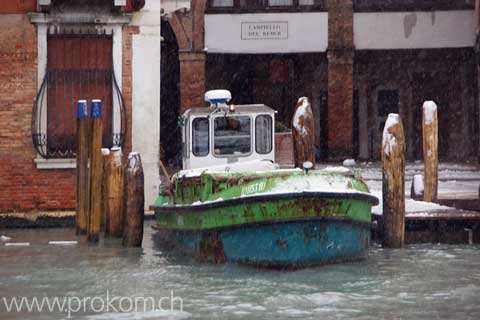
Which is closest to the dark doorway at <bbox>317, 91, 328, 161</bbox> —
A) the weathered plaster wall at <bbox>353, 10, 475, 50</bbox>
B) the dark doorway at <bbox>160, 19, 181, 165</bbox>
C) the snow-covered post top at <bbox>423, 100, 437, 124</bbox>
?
the weathered plaster wall at <bbox>353, 10, 475, 50</bbox>

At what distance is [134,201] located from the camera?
15.1 meters

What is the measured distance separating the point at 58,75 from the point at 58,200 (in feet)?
7.02

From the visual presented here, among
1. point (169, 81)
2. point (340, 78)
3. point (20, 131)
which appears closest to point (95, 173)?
point (20, 131)

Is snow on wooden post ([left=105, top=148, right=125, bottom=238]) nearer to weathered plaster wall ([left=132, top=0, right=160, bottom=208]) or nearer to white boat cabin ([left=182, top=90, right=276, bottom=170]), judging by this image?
white boat cabin ([left=182, top=90, right=276, bottom=170])

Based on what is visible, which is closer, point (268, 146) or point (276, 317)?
point (276, 317)

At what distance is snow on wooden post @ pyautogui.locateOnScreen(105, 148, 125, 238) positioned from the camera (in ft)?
52.5

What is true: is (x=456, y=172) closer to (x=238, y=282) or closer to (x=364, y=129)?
(x=364, y=129)

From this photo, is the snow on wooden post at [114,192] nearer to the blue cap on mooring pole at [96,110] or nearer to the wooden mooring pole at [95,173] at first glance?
the wooden mooring pole at [95,173]

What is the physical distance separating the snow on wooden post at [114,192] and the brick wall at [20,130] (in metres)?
2.21

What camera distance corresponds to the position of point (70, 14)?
722 inches

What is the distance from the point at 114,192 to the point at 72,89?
306 cm

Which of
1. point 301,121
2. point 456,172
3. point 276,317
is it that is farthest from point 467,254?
point 456,172

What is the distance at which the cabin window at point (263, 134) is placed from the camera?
15.1m

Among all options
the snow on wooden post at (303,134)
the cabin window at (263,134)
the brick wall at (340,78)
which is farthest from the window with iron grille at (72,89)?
the brick wall at (340,78)
